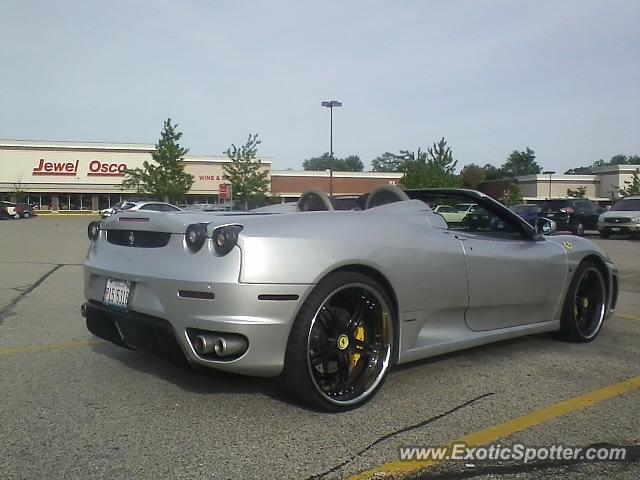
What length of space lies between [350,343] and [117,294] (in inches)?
55.3

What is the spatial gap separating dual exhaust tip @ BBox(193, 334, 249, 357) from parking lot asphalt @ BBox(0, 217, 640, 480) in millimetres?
406

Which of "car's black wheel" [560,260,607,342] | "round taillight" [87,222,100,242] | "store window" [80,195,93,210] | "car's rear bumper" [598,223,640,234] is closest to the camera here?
"round taillight" [87,222,100,242]

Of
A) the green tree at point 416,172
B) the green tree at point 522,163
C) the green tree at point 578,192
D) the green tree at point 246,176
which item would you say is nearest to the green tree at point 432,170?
the green tree at point 416,172

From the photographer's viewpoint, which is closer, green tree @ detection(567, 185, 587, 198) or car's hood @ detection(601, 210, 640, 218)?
car's hood @ detection(601, 210, 640, 218)

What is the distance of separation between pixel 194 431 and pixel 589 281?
12.4ft

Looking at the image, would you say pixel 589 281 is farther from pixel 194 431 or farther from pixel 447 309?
pixel 194 431

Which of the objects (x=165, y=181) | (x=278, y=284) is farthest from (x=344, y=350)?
(x=165, y=181)

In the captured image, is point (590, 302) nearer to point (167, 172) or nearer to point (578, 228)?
point (578, 228)

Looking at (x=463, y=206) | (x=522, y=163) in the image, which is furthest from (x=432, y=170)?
(x=522, y=163)

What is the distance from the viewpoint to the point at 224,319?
3010 mm

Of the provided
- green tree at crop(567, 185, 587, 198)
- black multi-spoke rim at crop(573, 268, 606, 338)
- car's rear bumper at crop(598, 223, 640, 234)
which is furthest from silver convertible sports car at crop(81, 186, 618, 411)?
green tree at crop(567, 185, 587, 198)

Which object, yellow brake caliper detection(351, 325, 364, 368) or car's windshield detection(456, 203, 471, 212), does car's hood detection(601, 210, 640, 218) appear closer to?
car's windshield detection(456, 203, 471, 212)

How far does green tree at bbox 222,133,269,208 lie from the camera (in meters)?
48.8

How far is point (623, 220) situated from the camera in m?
20.7
